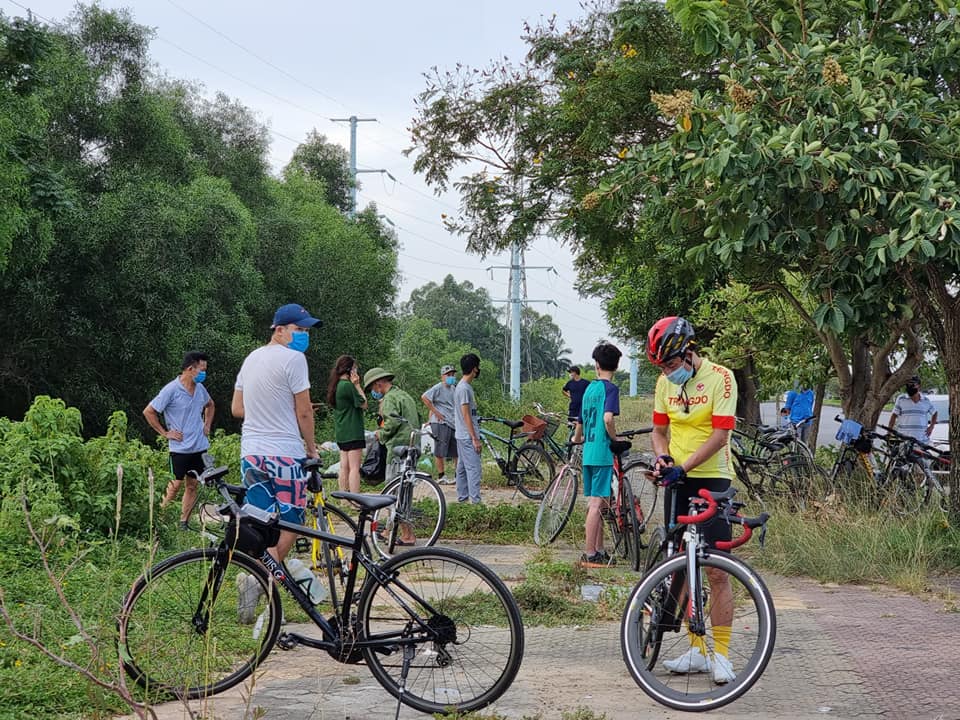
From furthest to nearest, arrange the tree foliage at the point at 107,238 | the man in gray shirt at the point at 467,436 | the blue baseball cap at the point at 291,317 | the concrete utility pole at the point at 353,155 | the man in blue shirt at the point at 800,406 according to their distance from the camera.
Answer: the concrete utility pole at the point at 353,155, the tree foliage at the point at 107,238, the man in blue shirt at the point at 800,406, the man in gray shirt at the point at 467,436, the blue baseball cap at the point at 291,317

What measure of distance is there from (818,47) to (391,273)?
34712 mm

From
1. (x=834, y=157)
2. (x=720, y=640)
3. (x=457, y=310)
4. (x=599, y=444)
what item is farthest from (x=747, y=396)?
(x=457, y=310)

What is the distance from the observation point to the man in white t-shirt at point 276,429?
675cm

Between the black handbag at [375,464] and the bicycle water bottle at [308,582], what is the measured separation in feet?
18.6

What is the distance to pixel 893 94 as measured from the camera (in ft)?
30.5

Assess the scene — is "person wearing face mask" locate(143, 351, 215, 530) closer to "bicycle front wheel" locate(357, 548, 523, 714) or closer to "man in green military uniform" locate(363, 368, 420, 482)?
"man in green military uniform" locate(363, 368, 420, 482)

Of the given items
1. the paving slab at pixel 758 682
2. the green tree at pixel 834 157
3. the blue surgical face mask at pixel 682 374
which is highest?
the green tree at pixel 834 157

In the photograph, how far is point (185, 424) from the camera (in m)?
11.4

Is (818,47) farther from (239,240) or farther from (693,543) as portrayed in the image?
(239,240)

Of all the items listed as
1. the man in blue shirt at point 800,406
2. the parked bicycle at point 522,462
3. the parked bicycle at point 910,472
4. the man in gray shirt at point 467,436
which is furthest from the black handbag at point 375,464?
the man in blue shirt at point 800,406

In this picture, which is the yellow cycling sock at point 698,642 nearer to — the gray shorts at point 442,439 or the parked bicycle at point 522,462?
the gray shorts at point 442,439

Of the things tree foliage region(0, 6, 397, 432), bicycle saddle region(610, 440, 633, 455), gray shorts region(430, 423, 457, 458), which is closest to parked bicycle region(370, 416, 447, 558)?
bicycle saddle region(610, 440, 633, 455)

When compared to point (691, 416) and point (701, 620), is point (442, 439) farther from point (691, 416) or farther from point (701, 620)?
point (701, 620)

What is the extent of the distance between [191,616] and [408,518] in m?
5.29
